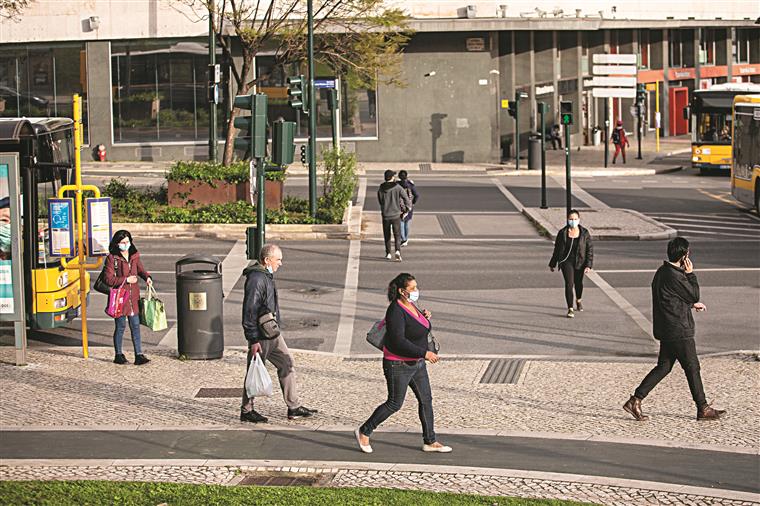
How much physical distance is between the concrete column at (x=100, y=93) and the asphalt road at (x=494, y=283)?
659 inches

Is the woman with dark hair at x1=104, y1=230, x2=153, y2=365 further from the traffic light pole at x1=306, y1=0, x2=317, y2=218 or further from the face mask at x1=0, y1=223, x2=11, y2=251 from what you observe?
the traffic light pole at x1=306, y1=0, x2=317, y2=218

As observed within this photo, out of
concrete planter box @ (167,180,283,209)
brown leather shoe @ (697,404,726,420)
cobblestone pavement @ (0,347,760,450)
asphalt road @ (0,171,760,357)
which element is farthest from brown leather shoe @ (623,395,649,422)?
concrete planter box @ (167,180,283,209)

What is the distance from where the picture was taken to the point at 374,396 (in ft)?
45.3

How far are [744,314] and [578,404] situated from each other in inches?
268

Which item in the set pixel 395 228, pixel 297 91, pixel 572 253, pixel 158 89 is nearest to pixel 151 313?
pixel 572 253

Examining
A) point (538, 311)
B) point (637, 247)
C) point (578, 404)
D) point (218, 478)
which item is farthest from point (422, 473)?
point (637, 247)

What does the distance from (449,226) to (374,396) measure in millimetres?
16499

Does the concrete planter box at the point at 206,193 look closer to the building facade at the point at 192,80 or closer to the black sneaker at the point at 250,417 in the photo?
the building facade at the point at 192,80

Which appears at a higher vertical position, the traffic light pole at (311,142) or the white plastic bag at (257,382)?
the traffic light pole at (311,142)

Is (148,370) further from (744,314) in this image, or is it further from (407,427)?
(744,314)

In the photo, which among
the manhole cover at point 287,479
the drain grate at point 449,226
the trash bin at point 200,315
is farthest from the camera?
the drain grate at point 449,226

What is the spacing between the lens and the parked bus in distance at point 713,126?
144 ft

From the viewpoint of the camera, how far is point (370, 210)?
33250mm

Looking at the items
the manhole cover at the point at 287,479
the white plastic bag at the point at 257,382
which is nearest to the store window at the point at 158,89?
the white plastic bag at the point at 257,382
